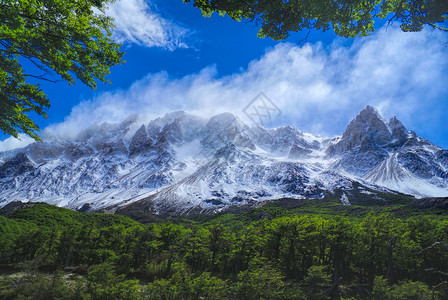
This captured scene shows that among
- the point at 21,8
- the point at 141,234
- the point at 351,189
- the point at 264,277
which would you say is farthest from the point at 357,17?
the point at 351,189

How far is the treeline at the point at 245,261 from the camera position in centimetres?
2095

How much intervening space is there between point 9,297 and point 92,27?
31075 millimetres

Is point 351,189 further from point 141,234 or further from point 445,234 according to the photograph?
point 141,234

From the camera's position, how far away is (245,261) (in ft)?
117

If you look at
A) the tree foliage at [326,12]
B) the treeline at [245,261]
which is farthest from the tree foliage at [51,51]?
the treeline at [245,261]

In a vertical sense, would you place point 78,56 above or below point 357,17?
below

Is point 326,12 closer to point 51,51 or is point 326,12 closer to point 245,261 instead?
point 51,51

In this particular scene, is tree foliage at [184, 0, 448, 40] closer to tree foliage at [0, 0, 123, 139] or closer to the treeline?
tree foliage at [0, 0, 123, 139]

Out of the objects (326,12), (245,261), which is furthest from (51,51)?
(245,261)

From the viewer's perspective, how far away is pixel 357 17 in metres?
8.20

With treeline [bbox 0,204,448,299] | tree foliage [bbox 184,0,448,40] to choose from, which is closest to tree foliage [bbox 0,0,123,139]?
tree foliage [bbox 184,0,448,40]

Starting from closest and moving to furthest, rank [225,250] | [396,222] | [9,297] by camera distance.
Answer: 1. [9,297]
2. [396,222]
3. [225,250]

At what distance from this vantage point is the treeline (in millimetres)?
20953

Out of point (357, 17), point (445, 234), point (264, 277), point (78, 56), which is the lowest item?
point (264, 277)
